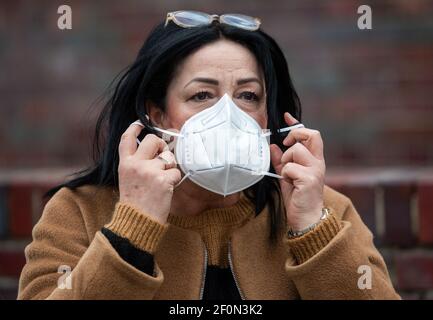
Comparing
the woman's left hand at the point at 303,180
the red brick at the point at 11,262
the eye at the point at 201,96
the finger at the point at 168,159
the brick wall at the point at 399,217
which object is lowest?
the red brick at the point at 11,262

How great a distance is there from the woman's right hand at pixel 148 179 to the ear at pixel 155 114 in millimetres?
238

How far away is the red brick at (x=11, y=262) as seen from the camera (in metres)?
3.95

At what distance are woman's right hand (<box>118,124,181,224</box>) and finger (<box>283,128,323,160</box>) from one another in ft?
1.14

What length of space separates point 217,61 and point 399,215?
96 cm

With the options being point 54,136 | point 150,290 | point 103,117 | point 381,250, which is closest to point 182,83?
point 103,117

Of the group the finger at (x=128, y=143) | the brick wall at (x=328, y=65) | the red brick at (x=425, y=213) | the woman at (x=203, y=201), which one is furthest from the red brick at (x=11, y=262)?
the red brick at (x=425, y=213)

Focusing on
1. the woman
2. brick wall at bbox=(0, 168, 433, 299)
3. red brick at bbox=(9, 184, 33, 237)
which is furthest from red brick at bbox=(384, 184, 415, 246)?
red brick at bbox=(9, 184, 33, 237)

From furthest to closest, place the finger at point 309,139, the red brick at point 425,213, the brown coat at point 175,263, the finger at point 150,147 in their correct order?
the red brick at point 425,213
the finger at point 309,139
the finger at point 150,147
the brown coat at point 175,263

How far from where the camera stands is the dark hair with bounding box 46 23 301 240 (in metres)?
3.10

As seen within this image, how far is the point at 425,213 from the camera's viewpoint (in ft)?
12.0

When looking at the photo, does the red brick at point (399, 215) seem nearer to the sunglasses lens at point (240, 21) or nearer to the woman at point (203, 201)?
the woman at point (203, 201)

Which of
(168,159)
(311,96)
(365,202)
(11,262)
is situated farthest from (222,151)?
(11,262)

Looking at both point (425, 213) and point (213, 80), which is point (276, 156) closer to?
point (213, 80)
